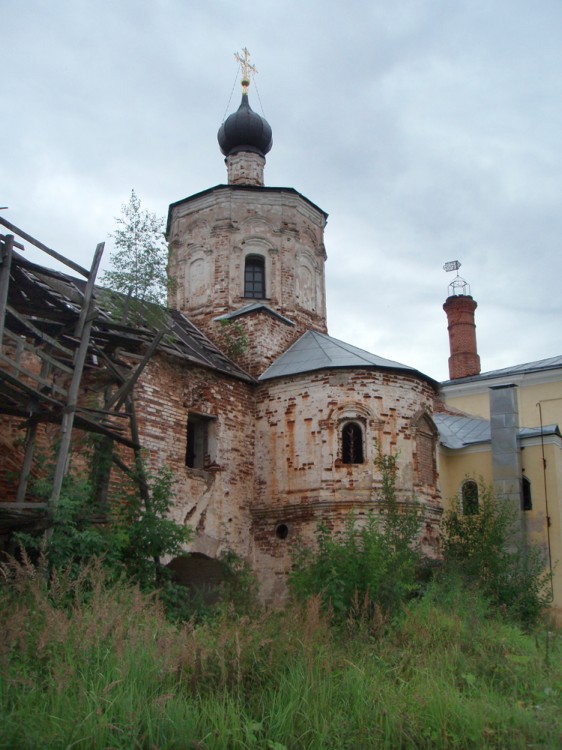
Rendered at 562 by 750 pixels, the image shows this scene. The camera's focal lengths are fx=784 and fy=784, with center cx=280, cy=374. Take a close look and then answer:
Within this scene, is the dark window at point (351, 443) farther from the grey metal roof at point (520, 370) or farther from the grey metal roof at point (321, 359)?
the grey metal roof at point (520, 370)

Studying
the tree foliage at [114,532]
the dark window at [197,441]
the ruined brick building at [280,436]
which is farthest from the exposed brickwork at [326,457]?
the tree foliage at [114,532]

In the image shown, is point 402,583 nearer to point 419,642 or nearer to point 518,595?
point 419,642

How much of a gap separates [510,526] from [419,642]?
23.8 ft

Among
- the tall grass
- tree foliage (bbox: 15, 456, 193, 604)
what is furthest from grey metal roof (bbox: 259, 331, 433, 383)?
the tall grass

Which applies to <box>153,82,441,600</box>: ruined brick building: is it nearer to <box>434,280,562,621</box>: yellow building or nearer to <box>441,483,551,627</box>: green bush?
<box>441,483,551,627</box>: green bush

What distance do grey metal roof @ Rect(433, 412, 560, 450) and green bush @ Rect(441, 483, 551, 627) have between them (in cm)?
200

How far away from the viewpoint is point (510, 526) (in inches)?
590

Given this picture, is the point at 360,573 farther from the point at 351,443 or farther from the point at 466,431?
the point at 466,431

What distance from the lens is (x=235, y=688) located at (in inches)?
241

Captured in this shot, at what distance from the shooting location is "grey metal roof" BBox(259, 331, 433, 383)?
1466cm

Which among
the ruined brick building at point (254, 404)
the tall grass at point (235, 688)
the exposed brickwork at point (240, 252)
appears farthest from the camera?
the exposed brickwork at point (240, 252)

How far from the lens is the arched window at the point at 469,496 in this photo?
50.0 feet

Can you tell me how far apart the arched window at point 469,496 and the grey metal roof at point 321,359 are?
8.66 feet

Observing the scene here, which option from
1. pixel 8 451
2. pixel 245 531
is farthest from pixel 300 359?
pixel 8 451
